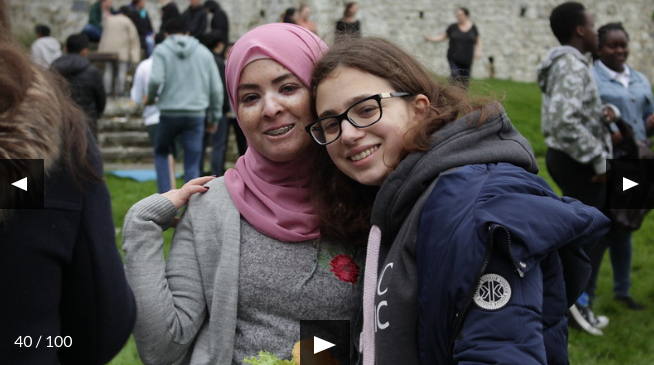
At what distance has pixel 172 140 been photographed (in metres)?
8.07

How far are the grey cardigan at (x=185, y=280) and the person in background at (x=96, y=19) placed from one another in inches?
637

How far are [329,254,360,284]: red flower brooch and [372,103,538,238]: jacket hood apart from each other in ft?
1.17

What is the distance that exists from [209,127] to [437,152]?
699 centimetres

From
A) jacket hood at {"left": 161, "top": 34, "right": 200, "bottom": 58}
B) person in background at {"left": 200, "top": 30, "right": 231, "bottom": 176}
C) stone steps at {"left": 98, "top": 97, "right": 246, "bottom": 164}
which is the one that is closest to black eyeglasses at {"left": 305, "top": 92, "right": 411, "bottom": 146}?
jacket hood at {"left": 161, "top": 34, "right": 200, "bottom": 58}

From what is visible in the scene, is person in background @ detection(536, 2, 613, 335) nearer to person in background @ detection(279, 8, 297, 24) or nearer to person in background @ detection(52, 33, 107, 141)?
person in background @ detection(52, 33, 107, 141)

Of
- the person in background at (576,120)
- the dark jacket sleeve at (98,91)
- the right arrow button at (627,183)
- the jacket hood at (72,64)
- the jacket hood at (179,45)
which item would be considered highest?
the person in background at (576,120)

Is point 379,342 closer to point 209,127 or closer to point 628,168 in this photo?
point 628,168

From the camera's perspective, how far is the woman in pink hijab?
2195 millimetres

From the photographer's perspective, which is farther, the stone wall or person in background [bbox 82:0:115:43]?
the stone wall

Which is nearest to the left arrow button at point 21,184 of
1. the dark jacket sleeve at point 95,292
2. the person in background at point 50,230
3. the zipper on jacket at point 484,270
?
the person in background at point 50,230

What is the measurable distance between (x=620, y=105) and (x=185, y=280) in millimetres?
4004

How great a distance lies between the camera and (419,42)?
2261 centimetres

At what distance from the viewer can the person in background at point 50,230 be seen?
1610 millimetres

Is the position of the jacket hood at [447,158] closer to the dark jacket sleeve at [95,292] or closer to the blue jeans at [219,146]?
the dark jacket sleeve at [95,292]
